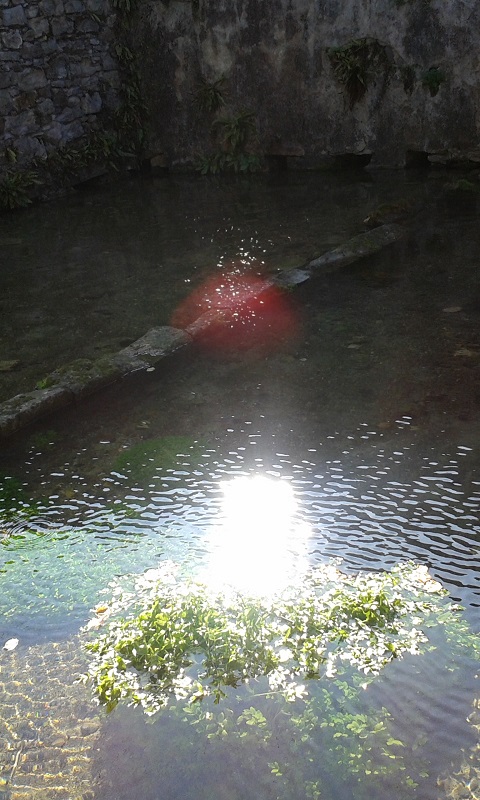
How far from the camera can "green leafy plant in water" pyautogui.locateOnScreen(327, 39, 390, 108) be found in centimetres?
1055

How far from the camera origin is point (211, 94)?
1184cm

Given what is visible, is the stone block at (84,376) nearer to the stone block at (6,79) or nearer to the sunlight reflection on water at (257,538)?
the sunlight reflection on water at (257,538)

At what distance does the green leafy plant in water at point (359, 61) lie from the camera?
416 inches

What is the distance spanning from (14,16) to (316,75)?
4.20 m

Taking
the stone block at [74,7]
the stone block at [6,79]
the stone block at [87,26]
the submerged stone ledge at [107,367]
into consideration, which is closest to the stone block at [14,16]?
the stone block at [6,79]

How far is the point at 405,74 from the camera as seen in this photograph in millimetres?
10477

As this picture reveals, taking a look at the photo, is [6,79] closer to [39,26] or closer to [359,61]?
[39,26]

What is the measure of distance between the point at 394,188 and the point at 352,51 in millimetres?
2215

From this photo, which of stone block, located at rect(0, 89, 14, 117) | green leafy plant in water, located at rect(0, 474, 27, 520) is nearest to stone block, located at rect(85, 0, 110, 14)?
stone block, located at rect(0, 89, 14, 117)

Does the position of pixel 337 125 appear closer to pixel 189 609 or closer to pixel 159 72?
pixel 159 72

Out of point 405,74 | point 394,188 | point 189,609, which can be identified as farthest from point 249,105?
point 189,609

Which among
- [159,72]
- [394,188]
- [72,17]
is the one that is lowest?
[394,188]

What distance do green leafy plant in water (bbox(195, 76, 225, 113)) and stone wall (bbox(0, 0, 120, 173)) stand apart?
1.45m

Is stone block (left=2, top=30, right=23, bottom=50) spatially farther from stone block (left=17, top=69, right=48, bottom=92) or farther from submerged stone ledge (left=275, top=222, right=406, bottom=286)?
submerged stone ledge (left=275, top=222, right=406, bottom=286)
